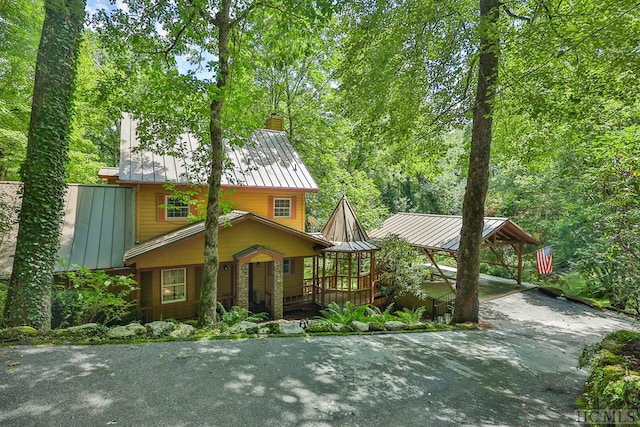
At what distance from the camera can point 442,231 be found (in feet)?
47.1

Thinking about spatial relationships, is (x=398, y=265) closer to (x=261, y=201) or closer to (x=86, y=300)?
(x=261, y=201)

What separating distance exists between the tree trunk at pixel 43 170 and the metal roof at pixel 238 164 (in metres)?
4.28

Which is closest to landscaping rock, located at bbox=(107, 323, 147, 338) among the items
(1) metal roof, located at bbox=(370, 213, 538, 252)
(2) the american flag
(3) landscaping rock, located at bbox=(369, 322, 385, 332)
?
(3) landscaping rock, located at bbox=(369, 322, 385, 332)

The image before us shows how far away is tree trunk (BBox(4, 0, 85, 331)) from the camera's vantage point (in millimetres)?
5457

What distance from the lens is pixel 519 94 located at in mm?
7309

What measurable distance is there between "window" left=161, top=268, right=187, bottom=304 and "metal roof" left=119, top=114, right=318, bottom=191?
333 cm

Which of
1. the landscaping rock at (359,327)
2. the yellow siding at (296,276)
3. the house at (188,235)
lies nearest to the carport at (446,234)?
the house at (188,235)

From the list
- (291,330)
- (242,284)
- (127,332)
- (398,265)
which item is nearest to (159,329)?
(127,332)

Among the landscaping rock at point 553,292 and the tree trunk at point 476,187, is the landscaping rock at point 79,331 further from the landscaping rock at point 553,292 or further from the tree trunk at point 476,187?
the landscaping rock at point 553,292

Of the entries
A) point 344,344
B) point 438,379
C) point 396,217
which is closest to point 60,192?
point 344,344

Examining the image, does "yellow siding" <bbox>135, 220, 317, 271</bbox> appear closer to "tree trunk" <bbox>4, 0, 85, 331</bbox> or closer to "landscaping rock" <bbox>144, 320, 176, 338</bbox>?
"tree trunk" <bbox>4, 0, 85, 331</bbox>

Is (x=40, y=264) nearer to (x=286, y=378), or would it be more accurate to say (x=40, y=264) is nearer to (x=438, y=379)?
(x=286, y=378)

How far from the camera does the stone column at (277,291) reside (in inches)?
480

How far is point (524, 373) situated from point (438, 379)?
166 centimetres
